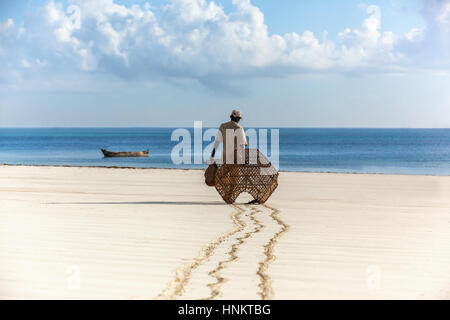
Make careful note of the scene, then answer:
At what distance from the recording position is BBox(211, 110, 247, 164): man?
9.95m

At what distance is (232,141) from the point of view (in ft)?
32.6

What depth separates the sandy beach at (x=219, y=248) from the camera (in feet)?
14.8

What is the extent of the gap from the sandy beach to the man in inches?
32.7

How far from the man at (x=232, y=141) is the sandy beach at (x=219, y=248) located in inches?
32.7

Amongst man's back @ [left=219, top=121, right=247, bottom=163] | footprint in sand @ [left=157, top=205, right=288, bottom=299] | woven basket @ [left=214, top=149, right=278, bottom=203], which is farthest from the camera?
woven basket @ [left=214, top=149, right=278, bottom=203]

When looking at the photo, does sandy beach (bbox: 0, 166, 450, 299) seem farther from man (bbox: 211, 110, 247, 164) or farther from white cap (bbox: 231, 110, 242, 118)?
white cap (bbox: 231, 110, 242, 118)

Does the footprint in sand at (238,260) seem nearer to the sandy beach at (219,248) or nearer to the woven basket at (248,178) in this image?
the sandy beach at (219,248)

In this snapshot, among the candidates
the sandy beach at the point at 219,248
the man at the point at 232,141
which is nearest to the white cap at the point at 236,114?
the man at the point at 232,141

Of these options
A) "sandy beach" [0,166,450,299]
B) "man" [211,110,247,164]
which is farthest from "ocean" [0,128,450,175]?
"sandy beach" [0,166,450,299]

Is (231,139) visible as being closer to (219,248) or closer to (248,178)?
(248,178)

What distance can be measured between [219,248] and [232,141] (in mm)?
4061

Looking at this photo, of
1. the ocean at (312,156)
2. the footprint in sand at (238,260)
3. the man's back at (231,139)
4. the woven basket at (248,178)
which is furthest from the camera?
the ocean at (312,156)
